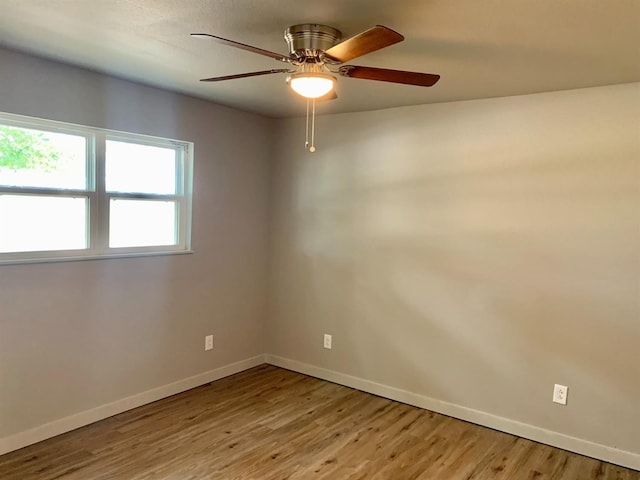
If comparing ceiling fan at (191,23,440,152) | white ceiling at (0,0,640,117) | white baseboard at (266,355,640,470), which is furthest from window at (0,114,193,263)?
white baseboard at (266,355,640,470)

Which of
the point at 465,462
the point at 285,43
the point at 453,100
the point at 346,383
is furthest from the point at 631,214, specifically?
Answer: the point at 346,383

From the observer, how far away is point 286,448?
2943 mm

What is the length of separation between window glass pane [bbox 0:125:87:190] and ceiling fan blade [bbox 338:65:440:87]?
195 centimetres

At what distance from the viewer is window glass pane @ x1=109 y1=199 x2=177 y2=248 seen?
3.26 meters

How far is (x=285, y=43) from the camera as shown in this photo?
2264 millimetres

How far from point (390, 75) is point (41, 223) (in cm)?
230

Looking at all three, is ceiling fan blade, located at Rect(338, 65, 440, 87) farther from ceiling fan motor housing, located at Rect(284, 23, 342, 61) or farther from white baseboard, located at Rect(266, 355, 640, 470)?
white baseboard, located at Rect(266, 355, 640, 470)

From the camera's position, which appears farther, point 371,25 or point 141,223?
point 141,223

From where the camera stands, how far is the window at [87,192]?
2.76 metres

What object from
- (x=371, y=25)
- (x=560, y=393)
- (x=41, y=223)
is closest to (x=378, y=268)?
(x=560, y=393)

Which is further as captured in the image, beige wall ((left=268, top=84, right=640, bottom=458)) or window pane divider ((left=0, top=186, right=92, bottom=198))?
beige wall ((left=268, top=84, right=640, bottom=458))

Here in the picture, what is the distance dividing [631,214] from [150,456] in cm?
322

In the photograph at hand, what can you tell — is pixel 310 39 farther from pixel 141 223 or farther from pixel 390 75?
pixel 141 223

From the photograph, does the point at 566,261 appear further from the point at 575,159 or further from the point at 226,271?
the point at 226,271
